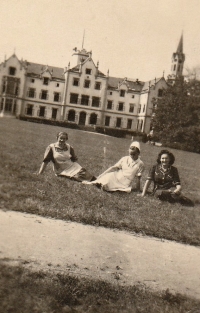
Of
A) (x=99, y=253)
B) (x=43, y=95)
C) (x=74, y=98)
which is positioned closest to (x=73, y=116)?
(x=74, y=98)

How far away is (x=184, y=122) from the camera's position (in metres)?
36.6

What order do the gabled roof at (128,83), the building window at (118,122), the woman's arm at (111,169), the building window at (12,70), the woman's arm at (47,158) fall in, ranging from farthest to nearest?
the gabled roof at (128,83)
the building window at (118,122)
the building window at (12,70)
the woman's arm at (47,158)
the woman's arm at (111,169)

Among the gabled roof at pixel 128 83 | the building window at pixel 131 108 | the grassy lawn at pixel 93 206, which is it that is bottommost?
the grassy lawn at pixel 93 206

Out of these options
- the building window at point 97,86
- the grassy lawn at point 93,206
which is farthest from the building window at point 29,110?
the grassy lawn at point 93,206

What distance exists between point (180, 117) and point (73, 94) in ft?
55.8

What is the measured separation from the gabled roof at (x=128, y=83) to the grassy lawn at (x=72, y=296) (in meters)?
48.9

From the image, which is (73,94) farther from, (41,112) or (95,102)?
(41,112)

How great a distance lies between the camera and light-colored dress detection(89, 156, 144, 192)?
26.1ft

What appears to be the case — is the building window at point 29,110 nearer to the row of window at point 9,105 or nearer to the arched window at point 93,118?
the row of window at point 9,105

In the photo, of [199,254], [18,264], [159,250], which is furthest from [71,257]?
[199,254]

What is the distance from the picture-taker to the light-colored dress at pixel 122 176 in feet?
26.1

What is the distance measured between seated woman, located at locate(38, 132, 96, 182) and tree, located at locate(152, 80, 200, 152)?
2696 cm

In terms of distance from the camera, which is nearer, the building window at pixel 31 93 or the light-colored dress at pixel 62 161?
the light-colored dress at pixel 62 161

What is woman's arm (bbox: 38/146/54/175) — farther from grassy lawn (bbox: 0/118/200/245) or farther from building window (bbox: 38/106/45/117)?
building window (bbox: 38/106/45/117)
